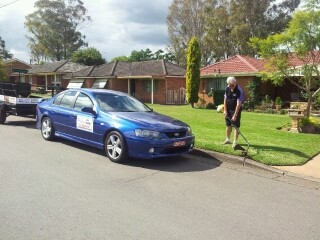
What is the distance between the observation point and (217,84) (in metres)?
26.2

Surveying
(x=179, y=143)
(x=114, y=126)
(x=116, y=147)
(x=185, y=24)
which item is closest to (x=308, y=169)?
(x=179, y=143)

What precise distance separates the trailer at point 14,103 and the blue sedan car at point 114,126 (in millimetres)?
3458

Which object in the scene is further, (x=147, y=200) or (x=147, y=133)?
(x=147, y=133)

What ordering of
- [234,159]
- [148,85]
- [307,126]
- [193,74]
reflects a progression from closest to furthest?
[234,159] → [307,126] → [193,74] → [148,85]

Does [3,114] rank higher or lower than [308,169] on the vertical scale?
higher

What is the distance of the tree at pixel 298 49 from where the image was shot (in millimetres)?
13328

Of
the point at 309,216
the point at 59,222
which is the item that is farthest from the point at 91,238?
the point at 309,216

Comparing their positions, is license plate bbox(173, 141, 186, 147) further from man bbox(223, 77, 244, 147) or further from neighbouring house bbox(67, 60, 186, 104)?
neighbouring house bbox(67, 60, 186, 104)

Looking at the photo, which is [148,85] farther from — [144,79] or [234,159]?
[234,159]

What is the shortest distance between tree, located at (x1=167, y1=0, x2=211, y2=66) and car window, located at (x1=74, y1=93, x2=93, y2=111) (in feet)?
126

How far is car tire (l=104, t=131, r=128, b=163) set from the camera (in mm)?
7090

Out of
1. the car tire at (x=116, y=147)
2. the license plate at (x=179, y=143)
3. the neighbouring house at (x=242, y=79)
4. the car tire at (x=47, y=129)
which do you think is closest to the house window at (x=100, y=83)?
the neighbouring house at (x=242, y=79)

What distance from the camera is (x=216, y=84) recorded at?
86.3 feet

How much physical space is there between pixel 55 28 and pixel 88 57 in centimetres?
1294
